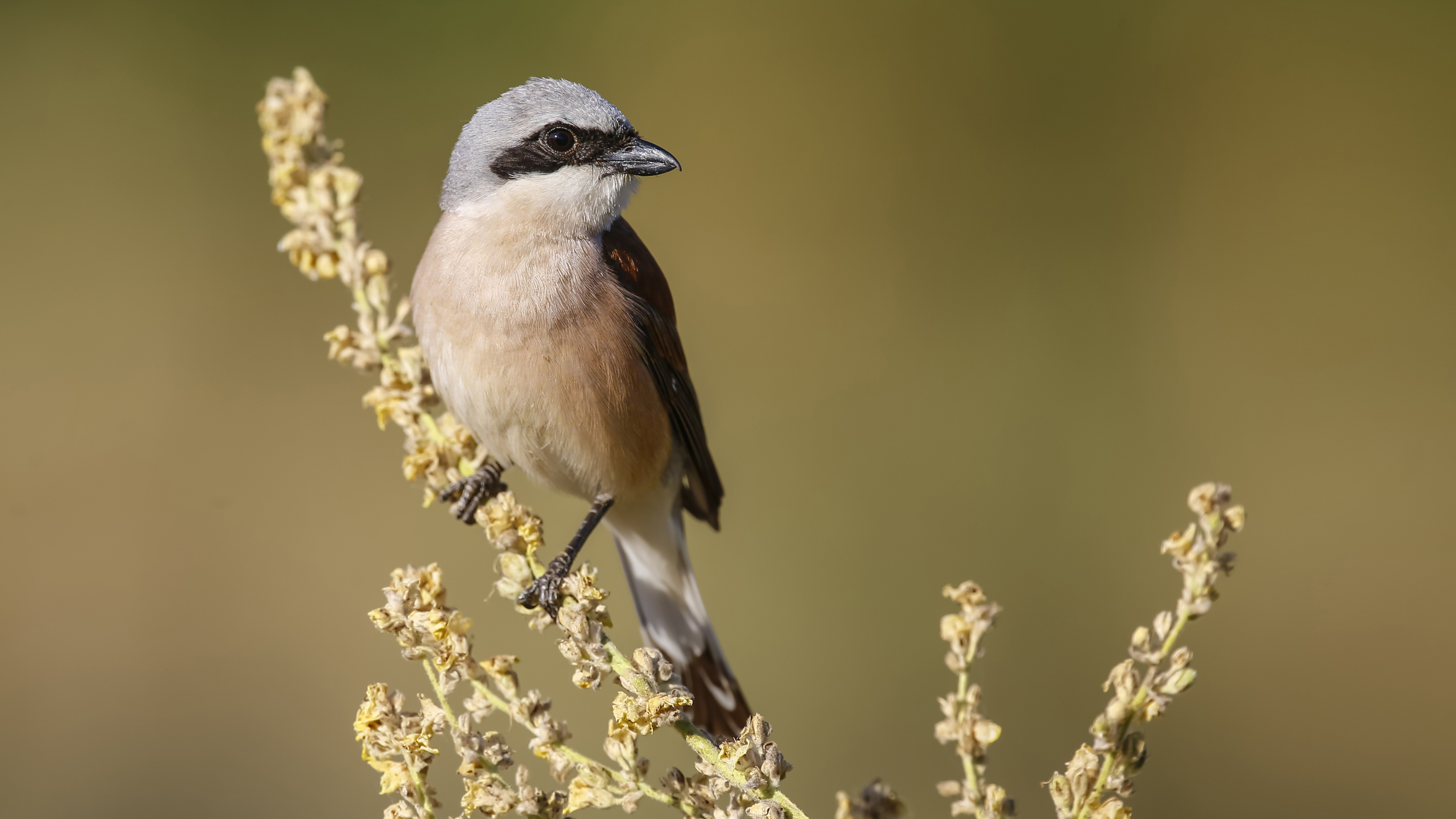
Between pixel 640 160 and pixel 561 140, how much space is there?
0.19 m

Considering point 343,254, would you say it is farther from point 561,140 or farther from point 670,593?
point 670,593

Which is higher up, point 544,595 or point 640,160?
point 640,160

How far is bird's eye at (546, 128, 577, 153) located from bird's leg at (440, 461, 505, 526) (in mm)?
815

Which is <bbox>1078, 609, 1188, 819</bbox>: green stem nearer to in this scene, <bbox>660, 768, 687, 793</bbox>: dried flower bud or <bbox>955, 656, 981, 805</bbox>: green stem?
<bbox>955, 656, 981, 805</bbox>: green stem

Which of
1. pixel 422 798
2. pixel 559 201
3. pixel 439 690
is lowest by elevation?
pixel 422 798

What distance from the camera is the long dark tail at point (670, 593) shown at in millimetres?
2811

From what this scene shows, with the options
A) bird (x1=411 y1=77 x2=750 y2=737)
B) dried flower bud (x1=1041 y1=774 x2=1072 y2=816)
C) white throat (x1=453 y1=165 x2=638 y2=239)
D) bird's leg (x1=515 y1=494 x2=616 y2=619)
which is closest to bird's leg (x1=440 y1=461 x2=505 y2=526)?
bird (x1=411 y1=77 x2=750 y2=737)

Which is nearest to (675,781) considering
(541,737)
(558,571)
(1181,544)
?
(541,737)

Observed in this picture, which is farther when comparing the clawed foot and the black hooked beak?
the black hooked beak

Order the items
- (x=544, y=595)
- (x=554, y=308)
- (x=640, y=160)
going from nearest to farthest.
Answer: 1. (x=544, y=595)
2. (x=640, y=160)
3. (x=554, y=308)

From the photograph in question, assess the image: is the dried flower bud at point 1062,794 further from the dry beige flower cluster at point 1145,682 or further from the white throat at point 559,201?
the white throat at point 559,201

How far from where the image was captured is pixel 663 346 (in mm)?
2633

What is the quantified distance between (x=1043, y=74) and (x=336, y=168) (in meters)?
4.05

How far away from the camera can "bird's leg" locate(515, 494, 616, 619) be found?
5.71ft
